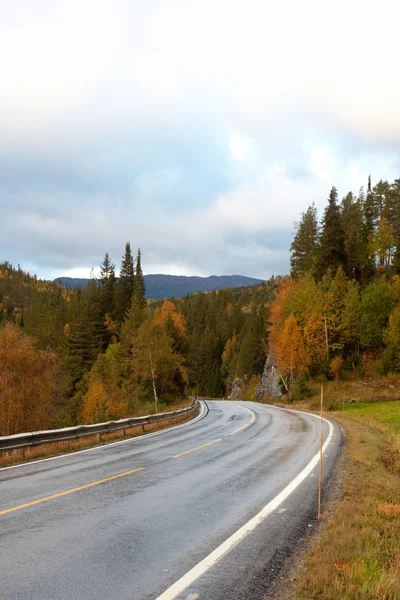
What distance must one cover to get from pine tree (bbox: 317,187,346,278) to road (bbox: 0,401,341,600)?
164 ft

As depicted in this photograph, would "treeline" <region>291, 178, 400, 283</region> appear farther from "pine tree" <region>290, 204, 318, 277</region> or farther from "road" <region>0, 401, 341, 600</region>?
"road" <region>0, 401, 341, 600</region>

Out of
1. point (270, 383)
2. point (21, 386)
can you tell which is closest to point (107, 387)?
point (21, 386)

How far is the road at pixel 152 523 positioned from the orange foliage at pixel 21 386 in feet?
85.1

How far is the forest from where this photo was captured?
39.0 meters

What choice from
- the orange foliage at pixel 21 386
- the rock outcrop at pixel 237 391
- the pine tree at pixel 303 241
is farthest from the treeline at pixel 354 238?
the orange foliage at pixel 21 386

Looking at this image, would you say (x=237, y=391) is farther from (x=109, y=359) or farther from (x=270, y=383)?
(x=109, y=359)

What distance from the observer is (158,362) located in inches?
1924

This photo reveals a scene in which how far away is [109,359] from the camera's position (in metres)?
61.0

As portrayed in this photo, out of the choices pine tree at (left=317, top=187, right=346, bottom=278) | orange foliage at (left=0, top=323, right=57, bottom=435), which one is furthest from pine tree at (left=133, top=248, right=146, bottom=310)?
orange foliage at (left=0, top=323, right=57, bottom=435)

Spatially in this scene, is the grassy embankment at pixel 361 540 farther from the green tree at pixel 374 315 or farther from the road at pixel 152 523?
the green tree at pixel 374 315

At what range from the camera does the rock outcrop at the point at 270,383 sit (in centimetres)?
5627

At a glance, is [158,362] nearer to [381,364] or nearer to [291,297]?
[291,297]

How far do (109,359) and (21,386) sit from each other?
23920 millimetres

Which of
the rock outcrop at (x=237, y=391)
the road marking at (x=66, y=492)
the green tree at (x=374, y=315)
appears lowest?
the rock outcrop at (x=237, y=391)
